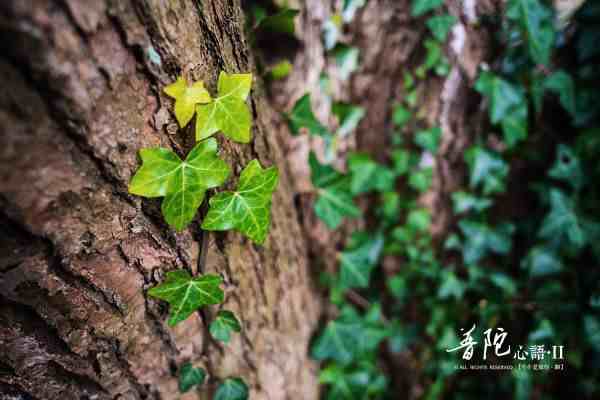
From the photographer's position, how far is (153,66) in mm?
398

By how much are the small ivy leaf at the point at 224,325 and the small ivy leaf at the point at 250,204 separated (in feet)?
0.65

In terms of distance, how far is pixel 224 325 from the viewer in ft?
1.97

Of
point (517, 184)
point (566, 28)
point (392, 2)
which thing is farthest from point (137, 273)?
point (566, 28)

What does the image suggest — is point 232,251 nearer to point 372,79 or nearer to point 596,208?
point 372,79

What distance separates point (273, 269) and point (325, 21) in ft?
2.16

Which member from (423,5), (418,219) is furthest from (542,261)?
(423,5)

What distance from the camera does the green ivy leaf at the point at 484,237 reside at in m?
1.16

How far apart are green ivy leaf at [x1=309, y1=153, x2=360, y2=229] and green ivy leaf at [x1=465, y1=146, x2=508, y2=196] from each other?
482mm

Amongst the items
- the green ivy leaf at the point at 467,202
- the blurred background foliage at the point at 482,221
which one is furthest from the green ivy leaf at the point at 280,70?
the green ivy leaf at the point at 467,202

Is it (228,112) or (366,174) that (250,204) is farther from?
(366,174)

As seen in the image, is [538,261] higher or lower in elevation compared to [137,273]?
higher

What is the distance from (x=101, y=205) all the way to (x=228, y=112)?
208 mm

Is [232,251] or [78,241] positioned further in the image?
[232,251]

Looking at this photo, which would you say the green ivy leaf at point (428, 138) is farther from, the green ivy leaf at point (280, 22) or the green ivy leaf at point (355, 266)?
the green ivy leaf at point (280, 22)
